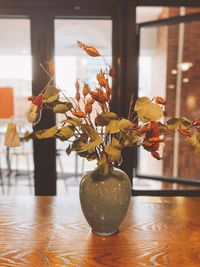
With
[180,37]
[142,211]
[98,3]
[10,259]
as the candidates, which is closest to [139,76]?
[98,3]

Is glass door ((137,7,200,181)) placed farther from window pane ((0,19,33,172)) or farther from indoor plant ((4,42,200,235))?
indoor plant ((4,42,200,235))

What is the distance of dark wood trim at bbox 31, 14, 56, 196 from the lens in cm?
250

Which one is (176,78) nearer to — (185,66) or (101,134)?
(185,66)

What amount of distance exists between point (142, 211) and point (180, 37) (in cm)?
259

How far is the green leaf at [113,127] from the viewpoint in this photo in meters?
0.97

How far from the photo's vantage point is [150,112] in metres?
0.91

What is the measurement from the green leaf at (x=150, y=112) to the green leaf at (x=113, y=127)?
89mm

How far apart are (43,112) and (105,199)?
5.47 ft

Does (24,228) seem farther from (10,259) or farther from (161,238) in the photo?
(161,238)

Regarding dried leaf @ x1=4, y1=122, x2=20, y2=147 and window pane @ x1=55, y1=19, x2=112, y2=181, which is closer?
dried leaf @ x1=4, y1=122, x2=20, y2=147

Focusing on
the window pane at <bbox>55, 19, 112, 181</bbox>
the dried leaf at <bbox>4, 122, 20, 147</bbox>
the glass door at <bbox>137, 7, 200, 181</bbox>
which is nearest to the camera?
the dried leaf at <bbox>4, 122, 20, 147</bbox>

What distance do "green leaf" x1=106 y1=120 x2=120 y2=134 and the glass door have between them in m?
1.96

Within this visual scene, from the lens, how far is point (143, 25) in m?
2.59

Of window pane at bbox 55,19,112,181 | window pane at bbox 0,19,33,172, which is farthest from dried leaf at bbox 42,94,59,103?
window pane at bbox 0,19,33,172
